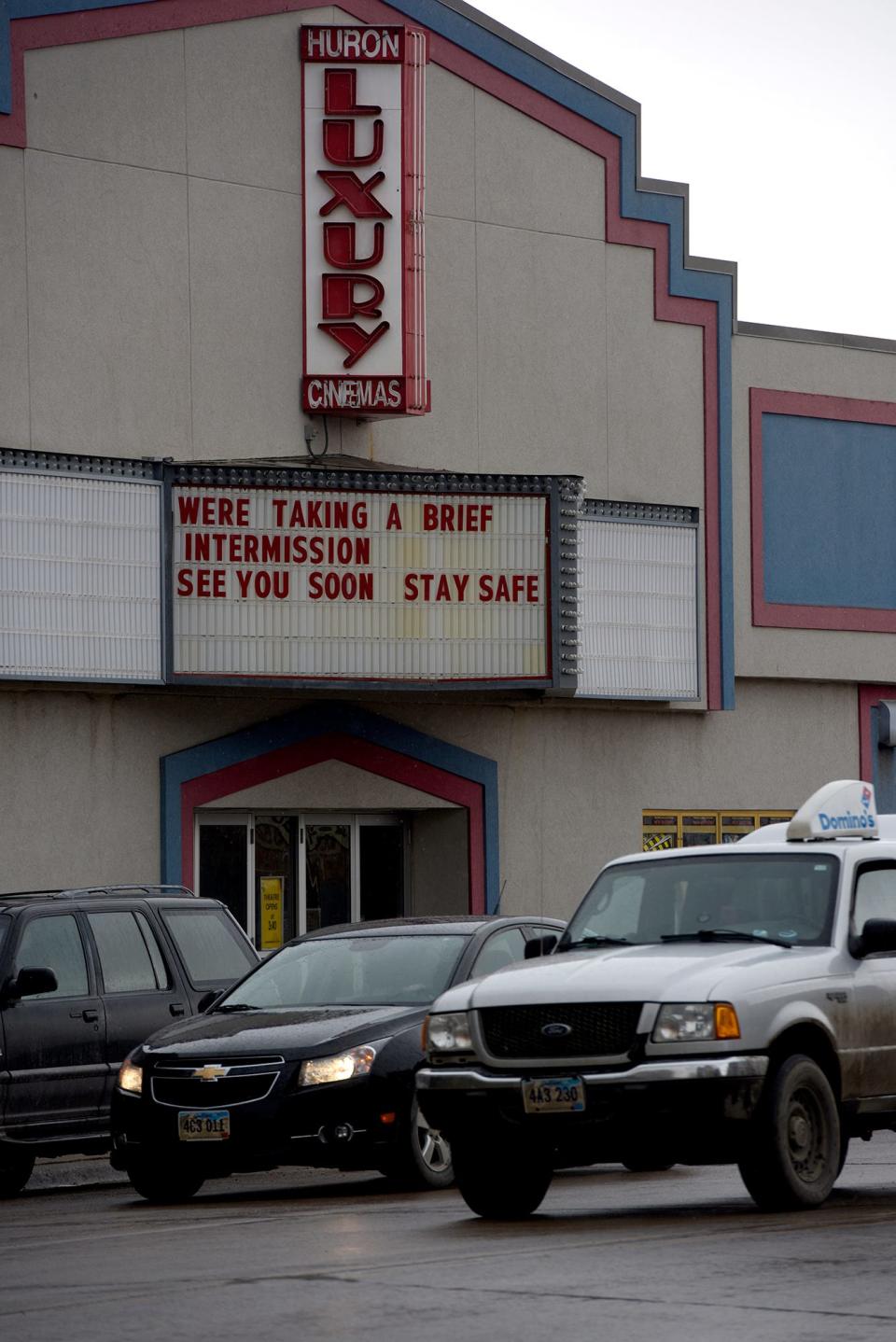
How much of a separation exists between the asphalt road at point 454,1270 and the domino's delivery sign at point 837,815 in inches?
74.5

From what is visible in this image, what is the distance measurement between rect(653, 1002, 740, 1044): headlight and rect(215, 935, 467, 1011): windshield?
327 cm

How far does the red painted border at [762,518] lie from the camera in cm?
2530

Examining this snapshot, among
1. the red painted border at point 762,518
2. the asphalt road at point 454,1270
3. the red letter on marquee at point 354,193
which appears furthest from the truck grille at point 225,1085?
the red painted border at point 762,518

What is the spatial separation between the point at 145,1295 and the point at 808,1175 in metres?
3.58

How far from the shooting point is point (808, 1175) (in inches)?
425

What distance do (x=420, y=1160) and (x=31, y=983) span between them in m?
Result: 2.64

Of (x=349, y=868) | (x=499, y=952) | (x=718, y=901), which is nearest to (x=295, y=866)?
(x=349, y=868)

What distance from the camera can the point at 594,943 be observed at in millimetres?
11820

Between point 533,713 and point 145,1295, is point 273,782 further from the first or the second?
point 145,1295

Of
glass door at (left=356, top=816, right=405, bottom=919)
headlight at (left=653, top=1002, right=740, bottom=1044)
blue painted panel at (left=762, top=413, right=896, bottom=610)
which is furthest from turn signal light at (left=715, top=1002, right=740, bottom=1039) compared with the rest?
blue painted panel at (left=762, top=413, right=896, bottom=610)

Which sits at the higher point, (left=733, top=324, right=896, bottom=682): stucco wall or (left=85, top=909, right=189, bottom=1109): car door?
(left=733, top=324, right=896, bottom=682): stucco wall

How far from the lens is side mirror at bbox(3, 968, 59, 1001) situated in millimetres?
13859

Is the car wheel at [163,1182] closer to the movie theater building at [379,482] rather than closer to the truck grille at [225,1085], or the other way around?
the truck grille at [225,1085]

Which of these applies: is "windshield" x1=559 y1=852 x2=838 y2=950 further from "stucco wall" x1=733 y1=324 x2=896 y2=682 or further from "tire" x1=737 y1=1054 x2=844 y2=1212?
"stucco wall" x1=733 y1=324 x2=896 y2=682
